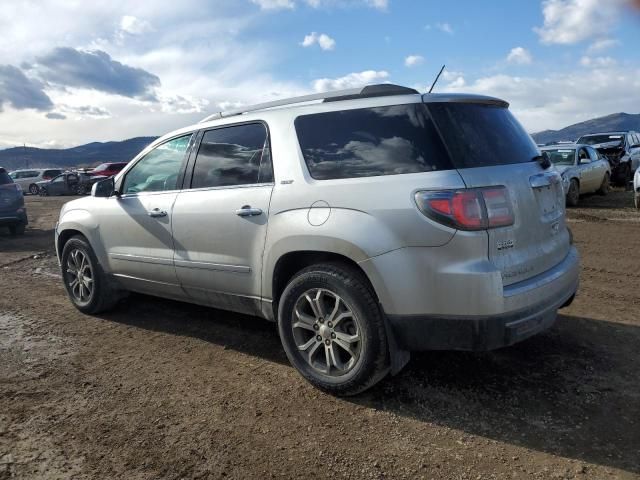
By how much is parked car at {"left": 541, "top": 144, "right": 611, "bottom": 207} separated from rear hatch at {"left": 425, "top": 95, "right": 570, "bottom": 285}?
1049 centimetres

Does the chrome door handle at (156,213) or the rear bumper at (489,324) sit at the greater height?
the chrome door handle at (156,213)

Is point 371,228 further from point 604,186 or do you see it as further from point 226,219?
point 604,186

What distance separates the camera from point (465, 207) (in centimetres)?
278

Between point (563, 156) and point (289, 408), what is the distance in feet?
42.6

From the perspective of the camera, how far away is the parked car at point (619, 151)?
17703mm

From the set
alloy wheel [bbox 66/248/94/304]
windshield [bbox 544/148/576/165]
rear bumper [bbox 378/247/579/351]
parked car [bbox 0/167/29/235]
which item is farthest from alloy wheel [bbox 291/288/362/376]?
windshield [bbox 544/148/576/165]

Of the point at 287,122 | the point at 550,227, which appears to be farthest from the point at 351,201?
the point at 550,227

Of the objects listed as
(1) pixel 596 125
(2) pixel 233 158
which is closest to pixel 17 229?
(2) pixel 233 158

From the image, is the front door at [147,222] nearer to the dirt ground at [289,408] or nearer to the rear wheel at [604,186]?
the dirt ground at [289,408]

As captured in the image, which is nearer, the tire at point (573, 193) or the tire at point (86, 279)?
the tire at point (86, 279)

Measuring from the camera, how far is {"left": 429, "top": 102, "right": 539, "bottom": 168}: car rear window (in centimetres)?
296

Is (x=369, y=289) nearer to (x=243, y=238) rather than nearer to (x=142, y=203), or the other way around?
(x=243, y=238)

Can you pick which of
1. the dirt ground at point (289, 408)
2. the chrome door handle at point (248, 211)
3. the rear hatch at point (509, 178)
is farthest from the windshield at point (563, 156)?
the chrome door handle at point (248, 211)

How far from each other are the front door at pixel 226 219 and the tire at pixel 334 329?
416 millimetres
